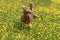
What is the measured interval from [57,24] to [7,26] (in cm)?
521

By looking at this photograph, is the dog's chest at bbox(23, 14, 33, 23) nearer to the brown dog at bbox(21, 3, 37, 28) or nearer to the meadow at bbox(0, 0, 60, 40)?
the brown dog at bbox(21, 3, 37, 28)

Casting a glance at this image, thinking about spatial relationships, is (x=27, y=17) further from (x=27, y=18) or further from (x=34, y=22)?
(x=34, y=22)

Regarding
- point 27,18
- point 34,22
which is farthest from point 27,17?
point 34,22

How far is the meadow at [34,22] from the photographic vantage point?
756 inches

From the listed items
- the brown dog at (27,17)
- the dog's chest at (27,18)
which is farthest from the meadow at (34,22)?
the dog's chest at (27,18)

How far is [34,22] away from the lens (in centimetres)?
2242

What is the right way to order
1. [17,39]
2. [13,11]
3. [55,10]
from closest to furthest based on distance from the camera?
[17,39] < [13,11] < [55,10]

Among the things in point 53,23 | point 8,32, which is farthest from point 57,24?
point 8,32

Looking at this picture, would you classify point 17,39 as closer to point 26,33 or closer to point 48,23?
point 26,33

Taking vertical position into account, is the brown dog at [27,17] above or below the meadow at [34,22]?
above

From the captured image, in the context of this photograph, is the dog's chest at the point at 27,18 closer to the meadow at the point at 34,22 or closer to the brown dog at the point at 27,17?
the brown dog at the point at 27,17

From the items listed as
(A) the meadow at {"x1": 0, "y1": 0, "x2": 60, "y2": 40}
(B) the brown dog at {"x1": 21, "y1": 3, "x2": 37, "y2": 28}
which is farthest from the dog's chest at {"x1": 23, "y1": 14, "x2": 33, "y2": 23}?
(A) the meadow at {"x1": 0, "y1": 0, "x2": 60, "y2": 40}

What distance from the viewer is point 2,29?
1939 centimetres

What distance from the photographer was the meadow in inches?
756
